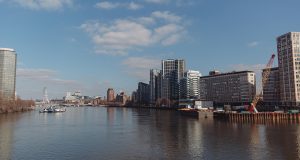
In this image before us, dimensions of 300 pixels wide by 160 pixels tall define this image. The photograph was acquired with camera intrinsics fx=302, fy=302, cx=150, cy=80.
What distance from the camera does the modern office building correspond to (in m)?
176

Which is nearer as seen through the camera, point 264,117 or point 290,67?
point 264,117

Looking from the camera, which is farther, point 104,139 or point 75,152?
point 104,139

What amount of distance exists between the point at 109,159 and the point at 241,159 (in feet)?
66.1

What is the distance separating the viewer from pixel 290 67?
179 metres

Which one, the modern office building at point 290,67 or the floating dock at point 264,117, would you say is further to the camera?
the modern office building at point 290,67

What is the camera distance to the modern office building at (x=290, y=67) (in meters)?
176

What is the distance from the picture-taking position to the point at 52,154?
5134 cm

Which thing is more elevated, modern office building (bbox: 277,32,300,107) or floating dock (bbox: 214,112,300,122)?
modern office building (bbox: 277,32,300,107)

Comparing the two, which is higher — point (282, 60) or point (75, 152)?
point (282, 60)

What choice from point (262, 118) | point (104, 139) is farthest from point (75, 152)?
point (262, 118)

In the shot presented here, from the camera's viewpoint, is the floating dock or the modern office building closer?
the floating dock

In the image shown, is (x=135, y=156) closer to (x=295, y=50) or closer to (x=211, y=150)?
(x=211, y=150)

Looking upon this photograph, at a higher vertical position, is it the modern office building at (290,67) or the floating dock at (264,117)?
the modern office building at (290,67)

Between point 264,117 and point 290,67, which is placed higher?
point 290,67
